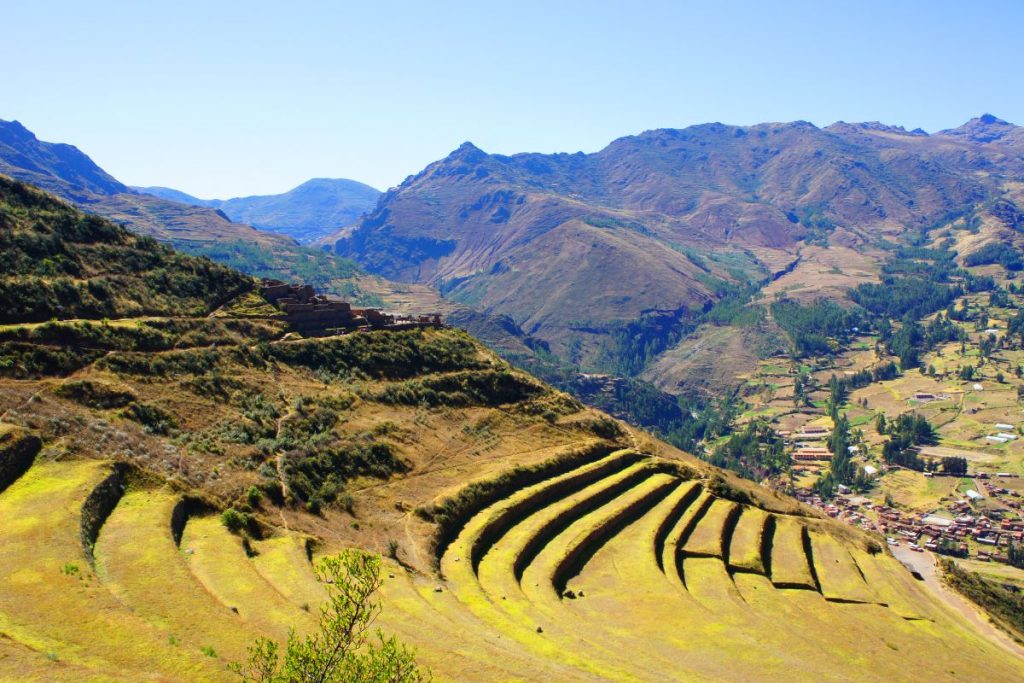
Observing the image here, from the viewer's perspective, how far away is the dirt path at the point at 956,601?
75500 millimetres

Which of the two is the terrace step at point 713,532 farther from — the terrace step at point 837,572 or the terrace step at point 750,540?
the terrace step at point 837,572

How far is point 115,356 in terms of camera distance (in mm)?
65125

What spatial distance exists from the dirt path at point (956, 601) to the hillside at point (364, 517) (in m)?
3.91

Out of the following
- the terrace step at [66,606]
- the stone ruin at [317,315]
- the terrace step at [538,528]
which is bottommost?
the terrace step at [66,606]

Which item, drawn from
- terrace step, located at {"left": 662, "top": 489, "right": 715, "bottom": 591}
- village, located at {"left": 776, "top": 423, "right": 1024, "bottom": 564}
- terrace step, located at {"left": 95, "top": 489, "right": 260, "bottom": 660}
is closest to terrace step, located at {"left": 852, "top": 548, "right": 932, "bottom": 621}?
terrace step, located at {"left": 662, "top": 489, "right": 715, "bottom": 591}

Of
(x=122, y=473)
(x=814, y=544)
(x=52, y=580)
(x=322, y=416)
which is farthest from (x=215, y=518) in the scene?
(x=814, y=544)

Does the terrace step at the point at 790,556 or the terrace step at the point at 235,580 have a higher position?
the terrace step at the point at 790,556

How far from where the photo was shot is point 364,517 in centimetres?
6003

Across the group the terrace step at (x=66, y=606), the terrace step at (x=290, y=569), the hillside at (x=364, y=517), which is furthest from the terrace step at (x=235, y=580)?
the terrace step at (x=66, y=606)

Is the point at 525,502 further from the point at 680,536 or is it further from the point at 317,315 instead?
the point at 317,315

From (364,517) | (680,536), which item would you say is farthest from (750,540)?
(364,517)

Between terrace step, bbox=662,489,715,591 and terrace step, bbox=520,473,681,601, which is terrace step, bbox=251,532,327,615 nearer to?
terrace step, bbox=520,473,681,601

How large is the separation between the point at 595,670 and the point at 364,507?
95.3 feet

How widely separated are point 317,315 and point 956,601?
299 ft
